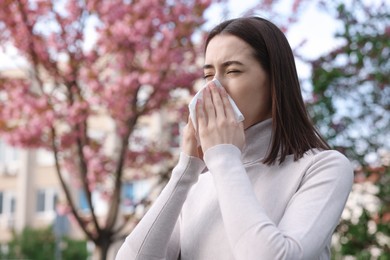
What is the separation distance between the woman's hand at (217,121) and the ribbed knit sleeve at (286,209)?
0.02 metres

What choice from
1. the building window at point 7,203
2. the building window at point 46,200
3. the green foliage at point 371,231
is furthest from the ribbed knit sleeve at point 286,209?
the building window at point 7,203

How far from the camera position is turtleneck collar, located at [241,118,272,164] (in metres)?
1.67

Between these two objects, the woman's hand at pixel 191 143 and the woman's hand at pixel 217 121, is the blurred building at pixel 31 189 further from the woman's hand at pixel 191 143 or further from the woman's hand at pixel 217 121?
the woman's hand at pixel 217 121

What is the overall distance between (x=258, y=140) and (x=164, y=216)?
0.29 m

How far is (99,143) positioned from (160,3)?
1.98 meters

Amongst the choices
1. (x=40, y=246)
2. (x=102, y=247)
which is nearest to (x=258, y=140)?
(x=102, y=247)

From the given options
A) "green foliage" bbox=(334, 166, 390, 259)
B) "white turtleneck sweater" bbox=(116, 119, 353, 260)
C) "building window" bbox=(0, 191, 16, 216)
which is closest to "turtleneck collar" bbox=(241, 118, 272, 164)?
"white turtleneck sweater" bbox=(116, 119, 353, 260)

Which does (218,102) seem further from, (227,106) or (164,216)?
(164,216)

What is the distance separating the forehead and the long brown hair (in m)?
0.01

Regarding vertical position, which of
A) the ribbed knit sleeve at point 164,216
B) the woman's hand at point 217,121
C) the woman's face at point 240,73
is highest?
the woman's face at point 240,73

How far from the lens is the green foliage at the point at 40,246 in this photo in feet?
93.4

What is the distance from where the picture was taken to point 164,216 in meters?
1.62

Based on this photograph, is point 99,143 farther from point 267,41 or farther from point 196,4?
point 267,41

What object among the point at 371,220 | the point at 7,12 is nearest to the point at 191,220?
the point at 371,220
